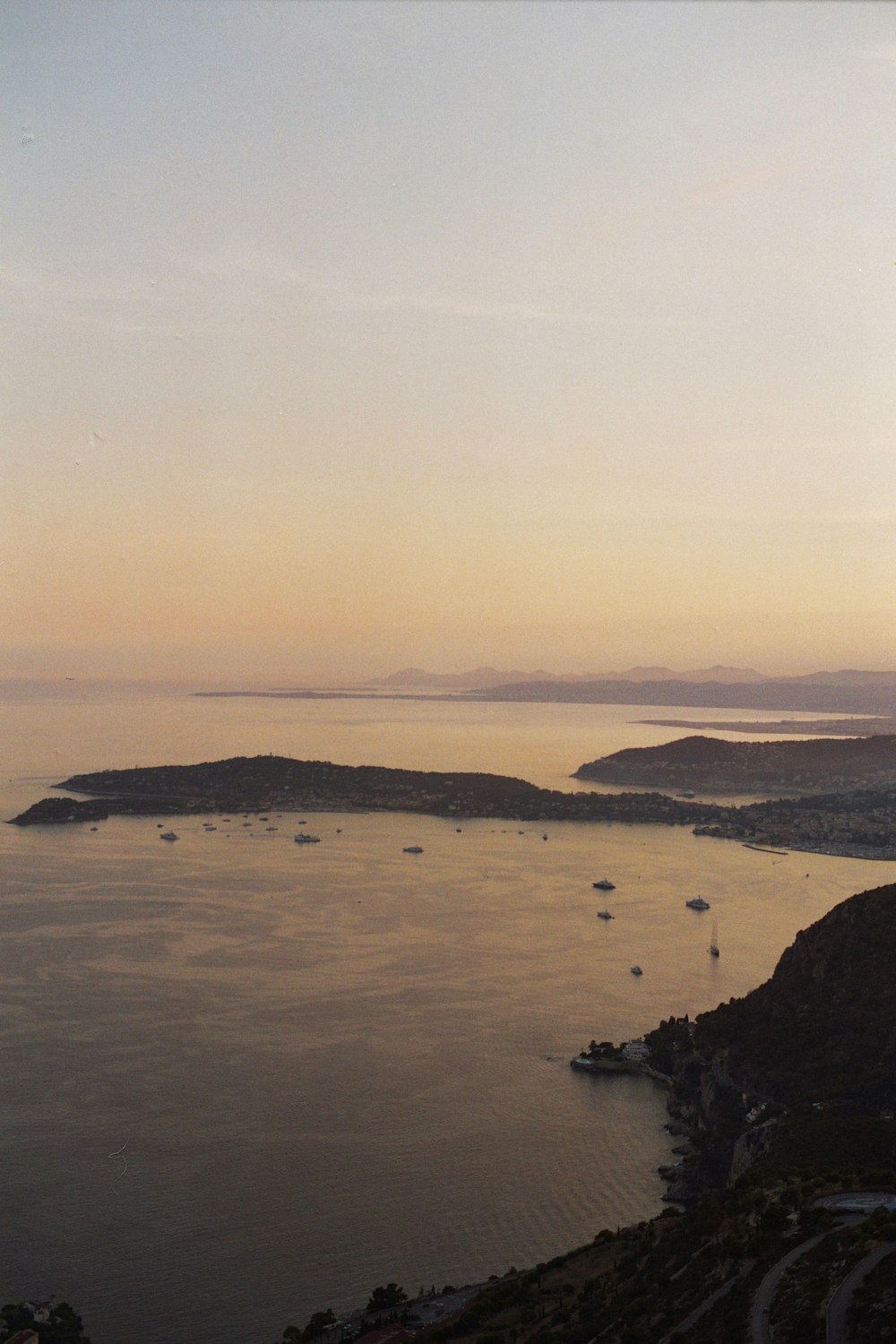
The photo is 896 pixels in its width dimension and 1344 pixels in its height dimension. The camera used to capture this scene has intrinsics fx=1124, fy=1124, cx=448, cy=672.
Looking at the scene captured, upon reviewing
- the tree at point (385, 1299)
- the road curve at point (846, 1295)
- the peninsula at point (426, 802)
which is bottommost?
the tree at point (385, 1299)

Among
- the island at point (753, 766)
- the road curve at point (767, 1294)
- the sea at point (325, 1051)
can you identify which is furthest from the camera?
the island at point (753, 766)

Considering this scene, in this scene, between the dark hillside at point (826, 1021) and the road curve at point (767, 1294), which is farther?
the dark hillside at point (826, 1021)

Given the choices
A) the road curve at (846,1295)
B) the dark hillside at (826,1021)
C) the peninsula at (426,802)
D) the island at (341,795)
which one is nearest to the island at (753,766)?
the peninsula at (426,802)

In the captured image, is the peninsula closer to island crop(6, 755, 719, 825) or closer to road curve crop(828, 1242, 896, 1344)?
island crop(6, 755, 719, 825)

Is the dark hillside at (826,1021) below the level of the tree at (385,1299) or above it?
above

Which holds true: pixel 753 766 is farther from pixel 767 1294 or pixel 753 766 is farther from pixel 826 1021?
pixel 767 1294

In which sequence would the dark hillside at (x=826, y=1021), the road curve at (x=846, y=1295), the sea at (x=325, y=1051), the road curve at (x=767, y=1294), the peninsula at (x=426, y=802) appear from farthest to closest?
the peninsula at (x=426, y=802), the dark hillside at (x=826, y=1021), the sea at (x=325, y=1051), the road curve at (x=767, y=1294), the road curve at (x=846, y=1295)

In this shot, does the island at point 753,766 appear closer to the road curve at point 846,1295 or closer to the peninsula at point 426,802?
the peninsula at point 426,802

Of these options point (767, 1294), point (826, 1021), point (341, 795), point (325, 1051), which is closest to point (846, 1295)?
point (767, 1294)

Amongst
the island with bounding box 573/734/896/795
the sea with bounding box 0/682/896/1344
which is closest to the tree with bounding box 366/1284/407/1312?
the sea with bounding box 0/682/896/1344

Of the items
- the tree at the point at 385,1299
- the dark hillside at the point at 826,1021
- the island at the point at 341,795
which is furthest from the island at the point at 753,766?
the tree at the point at 385,1299
